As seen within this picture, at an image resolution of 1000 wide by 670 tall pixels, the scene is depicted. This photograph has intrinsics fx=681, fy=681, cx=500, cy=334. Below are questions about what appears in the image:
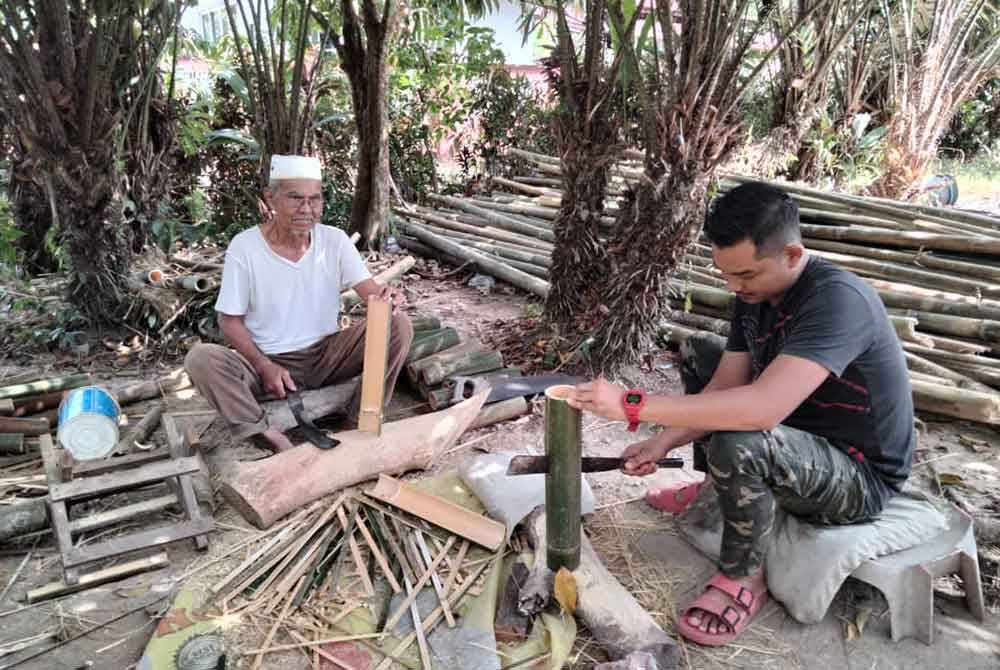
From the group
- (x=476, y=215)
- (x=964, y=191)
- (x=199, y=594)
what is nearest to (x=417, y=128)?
(x=476, y=215)

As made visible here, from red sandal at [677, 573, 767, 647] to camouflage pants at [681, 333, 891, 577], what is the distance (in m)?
0.05

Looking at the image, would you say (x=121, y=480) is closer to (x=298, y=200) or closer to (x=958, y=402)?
(x=298, y=200)

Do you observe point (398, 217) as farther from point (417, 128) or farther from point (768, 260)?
point (768, 260)

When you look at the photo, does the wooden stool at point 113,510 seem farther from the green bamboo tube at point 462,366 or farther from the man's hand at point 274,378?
the green bamboo tube at point 462,366

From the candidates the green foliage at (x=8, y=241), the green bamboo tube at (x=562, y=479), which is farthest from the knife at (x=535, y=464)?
the green foliage at (x=8, y=241)

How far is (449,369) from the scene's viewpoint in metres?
3.81

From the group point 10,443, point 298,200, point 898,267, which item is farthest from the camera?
point 898,267

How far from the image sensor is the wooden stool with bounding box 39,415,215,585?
2445 millimetres

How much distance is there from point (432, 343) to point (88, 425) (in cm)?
177

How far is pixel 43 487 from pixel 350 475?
4.48 ft

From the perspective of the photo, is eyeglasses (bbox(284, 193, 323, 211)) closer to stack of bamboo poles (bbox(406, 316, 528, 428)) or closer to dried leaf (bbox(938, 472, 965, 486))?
stack of bamboo poles (bbox(406, 316, 528, 428))

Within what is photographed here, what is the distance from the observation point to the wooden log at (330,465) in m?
2.65

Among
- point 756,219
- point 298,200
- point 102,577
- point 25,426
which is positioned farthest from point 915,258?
point 25,426

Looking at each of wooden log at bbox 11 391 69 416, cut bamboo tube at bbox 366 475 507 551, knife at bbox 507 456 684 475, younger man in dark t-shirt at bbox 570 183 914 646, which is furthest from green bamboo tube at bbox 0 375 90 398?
younger man in dark t-shirt at bbox 570 183 914 646
